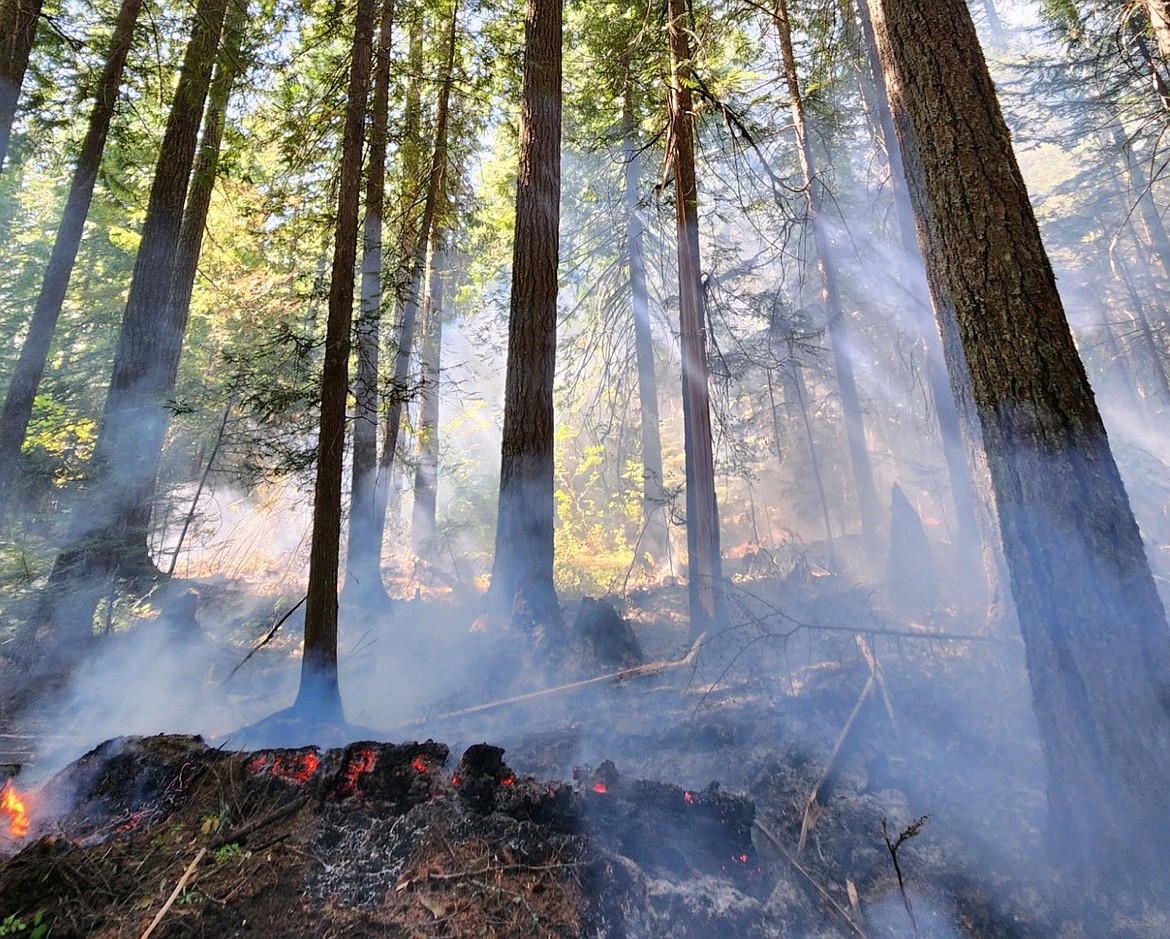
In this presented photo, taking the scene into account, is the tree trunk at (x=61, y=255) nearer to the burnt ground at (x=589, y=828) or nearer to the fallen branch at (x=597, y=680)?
the burnt ground at (x=589, y=828)

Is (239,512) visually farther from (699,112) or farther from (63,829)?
(699,112)

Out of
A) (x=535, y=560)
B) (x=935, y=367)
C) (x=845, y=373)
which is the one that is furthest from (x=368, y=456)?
(x=845, y=373)

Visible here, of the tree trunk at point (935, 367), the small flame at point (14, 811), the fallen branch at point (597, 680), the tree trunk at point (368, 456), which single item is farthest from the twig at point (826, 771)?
the tree trunk at point (368, 456)

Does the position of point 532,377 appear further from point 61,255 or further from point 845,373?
point 845,373

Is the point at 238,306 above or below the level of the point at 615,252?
below

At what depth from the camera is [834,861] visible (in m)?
2.82

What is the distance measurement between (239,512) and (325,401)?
18.6 metres

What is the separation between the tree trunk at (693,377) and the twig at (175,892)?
5.07m

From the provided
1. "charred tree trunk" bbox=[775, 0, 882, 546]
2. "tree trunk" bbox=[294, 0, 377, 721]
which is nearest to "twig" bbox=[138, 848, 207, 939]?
"tree trunk" bbox=[294, 0, 377, 721]

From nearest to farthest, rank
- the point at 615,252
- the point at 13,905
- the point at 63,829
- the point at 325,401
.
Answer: the point at 13,905 → the point at 63,829 → the point at 325,401 → the point at 615,252

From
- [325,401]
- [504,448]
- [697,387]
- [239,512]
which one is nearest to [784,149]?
[697,387]

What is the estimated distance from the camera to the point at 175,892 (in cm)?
210

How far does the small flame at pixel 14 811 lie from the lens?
2.65 metres

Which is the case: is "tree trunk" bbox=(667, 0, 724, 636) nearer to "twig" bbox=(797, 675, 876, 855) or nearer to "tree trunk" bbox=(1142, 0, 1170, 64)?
"twig" bbox=(797, 675, 876, 855)
